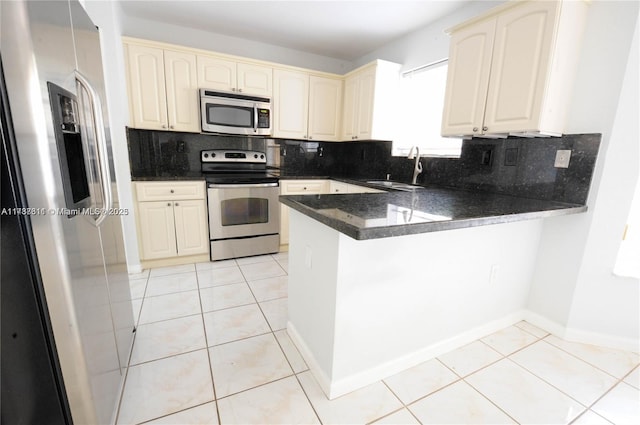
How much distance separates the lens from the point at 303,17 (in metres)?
2.84

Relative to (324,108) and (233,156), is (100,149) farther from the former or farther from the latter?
(324,108)

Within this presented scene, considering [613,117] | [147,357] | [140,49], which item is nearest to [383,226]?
[147,357]

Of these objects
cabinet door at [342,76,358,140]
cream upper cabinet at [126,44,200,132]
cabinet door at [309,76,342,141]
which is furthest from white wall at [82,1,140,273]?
cabinet door at [342,76,358,140]

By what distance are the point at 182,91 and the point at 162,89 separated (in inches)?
7.1

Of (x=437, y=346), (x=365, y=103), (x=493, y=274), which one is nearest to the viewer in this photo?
(x=437, y=346)

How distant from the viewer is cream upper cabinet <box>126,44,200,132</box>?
2.72 meters

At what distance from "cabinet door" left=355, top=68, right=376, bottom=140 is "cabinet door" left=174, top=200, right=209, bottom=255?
1.98 metres

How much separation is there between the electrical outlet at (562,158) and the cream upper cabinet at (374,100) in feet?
5.70

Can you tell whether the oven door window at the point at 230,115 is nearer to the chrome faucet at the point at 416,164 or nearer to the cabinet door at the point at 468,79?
the chrome faucet at the point at 416,164

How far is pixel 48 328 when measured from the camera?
2.97ft

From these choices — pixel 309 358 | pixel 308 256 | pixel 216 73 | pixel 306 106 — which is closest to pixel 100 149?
pixel 308 256

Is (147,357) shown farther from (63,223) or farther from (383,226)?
(383,226)

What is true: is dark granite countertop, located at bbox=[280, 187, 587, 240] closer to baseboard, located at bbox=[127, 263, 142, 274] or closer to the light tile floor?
the light tile floor

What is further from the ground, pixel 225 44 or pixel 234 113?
pixel 225 44
